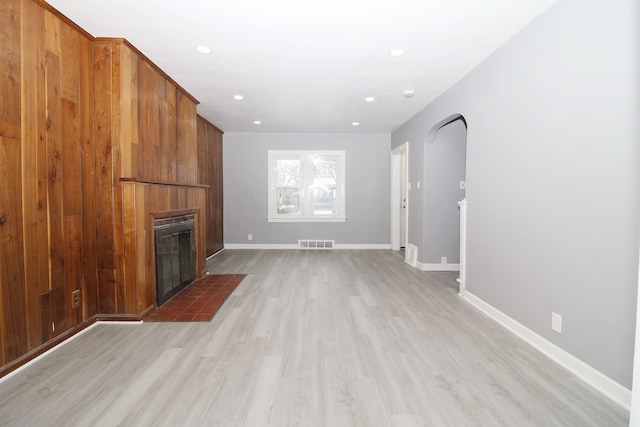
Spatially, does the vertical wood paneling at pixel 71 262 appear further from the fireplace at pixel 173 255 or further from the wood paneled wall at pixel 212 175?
the wood paneled wall at pixel 212 175

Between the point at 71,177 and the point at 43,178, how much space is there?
0.92 ft

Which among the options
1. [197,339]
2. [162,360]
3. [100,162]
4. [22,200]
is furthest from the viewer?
[100,162]

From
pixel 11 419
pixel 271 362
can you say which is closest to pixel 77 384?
pixel 11 419

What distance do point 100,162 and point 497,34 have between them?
357cm

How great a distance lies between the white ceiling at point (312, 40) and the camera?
2.21m

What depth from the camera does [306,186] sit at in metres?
6.59

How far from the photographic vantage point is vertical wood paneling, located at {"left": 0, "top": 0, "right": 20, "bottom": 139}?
1.87m

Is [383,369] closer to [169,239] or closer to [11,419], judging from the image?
[11,419]

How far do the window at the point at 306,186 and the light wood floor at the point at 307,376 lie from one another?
3.57 m

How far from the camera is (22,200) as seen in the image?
2010 mm

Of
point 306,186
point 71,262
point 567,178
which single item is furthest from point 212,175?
point 567,178

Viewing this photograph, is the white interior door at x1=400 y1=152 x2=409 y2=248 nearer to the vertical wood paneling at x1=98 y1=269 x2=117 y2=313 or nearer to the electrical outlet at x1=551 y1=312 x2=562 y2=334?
the electrical outlet at x1=551 y1=312 x2=562 y2=334

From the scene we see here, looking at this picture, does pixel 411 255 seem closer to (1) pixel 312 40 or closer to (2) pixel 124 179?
(1) pixel 312 40

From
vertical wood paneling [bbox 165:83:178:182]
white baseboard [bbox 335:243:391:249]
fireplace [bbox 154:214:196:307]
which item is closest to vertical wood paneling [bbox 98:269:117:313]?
fireplace [bbox 154:214:196:307]
